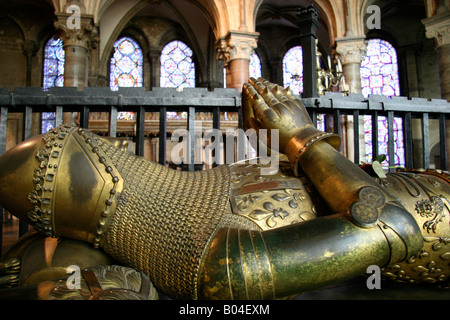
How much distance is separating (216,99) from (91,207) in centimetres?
99

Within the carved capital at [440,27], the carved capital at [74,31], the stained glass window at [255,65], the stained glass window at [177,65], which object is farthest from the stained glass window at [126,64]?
the carved capital at [440,27]

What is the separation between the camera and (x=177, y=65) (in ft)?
50.9

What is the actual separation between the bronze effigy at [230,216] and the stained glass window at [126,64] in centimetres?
1421

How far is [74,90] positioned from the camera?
1.75 m

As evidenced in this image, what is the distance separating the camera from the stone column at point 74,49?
8.59 m

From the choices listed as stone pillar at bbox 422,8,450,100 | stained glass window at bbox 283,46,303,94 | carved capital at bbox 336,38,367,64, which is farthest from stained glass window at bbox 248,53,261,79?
stone pillar at bbox 422,8,450,100

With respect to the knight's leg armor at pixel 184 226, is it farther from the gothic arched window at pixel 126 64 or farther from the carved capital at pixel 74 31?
the gothic arched window at pixel 126 64

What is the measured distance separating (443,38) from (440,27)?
0.32 metres

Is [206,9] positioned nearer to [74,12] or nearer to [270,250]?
[74,12]

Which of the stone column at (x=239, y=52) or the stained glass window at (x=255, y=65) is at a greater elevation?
the stained glass window at (x=255, y=65)

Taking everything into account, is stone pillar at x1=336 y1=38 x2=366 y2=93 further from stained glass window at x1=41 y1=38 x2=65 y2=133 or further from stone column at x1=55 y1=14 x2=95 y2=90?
stained glass window at x1=41 y1=38 x2=65 y2=133

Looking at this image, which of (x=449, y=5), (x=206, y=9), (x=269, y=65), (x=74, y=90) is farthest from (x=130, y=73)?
(x=74, y=90)

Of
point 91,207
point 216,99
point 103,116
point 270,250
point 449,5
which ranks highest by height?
point 449,5

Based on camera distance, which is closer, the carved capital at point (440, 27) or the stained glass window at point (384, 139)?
the carved capital at point (440, 27)
